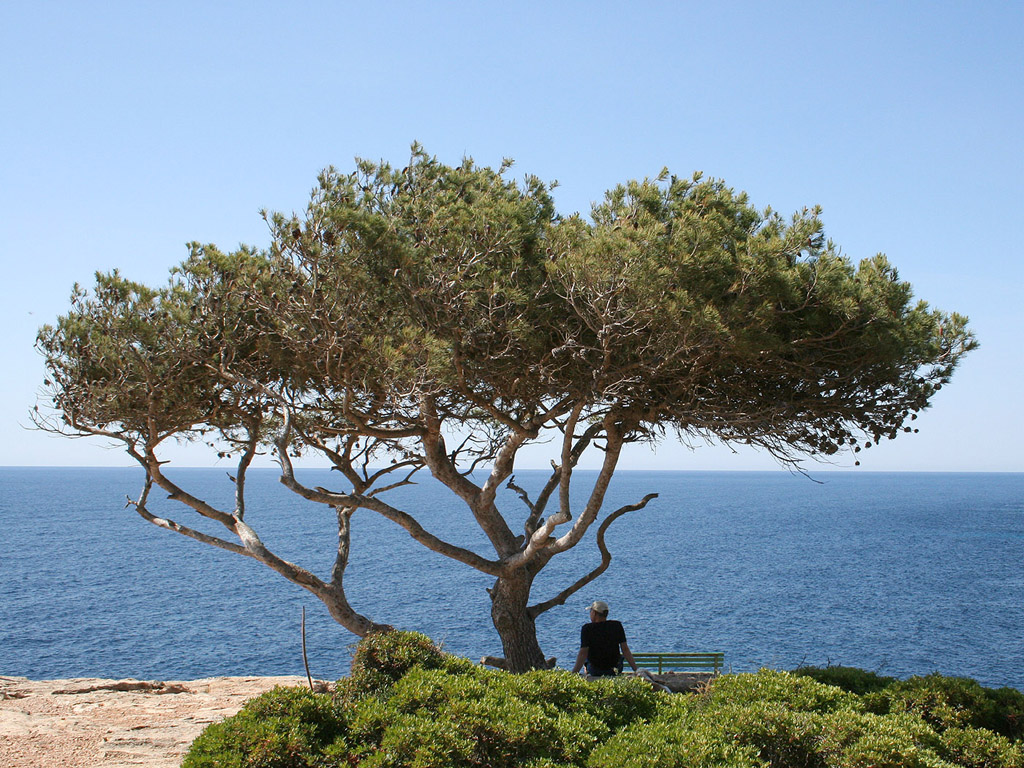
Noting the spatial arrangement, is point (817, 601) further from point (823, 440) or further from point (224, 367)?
point (224, 367)

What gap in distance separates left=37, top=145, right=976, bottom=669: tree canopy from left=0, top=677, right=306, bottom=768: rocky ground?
6.59ft

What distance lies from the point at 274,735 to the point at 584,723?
2300 mm

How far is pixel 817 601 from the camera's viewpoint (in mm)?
37125

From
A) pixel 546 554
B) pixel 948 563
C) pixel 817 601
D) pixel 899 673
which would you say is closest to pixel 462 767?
pixel 546 554

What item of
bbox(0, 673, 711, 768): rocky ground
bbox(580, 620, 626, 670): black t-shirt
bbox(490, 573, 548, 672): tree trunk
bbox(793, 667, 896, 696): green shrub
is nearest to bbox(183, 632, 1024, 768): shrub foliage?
bbox(793, 667, 896, 696): green shrub

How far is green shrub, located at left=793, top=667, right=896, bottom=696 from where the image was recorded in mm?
7715

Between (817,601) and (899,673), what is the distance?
494 inches

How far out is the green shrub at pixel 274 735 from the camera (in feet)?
17.9

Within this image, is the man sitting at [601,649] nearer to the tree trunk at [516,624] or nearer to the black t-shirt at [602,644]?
the black t-shirt at [602,644]

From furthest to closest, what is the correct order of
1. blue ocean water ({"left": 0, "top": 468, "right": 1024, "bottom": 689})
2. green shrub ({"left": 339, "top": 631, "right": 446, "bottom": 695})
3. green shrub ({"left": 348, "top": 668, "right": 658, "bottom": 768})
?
blue ocean water ({"left": 0, "top": 468, "right": 1024, "bottom": 689}) < green shrub ({"left": 339, "top": 631, "right": 446, "bottom": 695}) < green shrub ({"left": 348, "top": 668, "right": 658, "bottom": 768})

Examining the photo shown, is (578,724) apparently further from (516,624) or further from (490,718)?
(516,624)

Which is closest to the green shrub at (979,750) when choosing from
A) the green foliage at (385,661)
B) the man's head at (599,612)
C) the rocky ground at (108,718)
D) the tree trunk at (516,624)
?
the man's head at (599,612)

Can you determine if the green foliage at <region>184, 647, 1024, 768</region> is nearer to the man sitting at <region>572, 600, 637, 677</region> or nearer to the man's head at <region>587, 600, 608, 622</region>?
the man sitting at <region>572, 600, 637, 677</region>

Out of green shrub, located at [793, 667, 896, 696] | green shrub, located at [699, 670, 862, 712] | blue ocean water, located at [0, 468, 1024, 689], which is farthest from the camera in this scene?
blue ocean water, located at [0, 468, 1024, 689]
